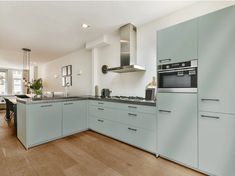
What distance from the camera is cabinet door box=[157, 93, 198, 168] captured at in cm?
168

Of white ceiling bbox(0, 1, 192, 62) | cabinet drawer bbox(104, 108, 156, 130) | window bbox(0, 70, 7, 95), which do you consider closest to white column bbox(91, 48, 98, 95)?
white ceiling bbox(0, 1, 192, 62)

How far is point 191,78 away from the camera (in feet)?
5.61

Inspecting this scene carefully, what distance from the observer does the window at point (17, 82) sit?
7.89 meters

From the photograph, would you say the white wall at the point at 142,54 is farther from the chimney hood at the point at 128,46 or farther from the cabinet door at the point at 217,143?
the cabinet door at the point at 217,143

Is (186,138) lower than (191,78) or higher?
lower

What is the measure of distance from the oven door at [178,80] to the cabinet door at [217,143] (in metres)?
0.39

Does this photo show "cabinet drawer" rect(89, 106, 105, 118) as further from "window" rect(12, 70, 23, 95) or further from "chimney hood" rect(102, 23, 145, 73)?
"window" rect(12, 70, 23, 95)

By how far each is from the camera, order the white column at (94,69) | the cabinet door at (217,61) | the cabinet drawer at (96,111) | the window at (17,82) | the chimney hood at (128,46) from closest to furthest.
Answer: the cabinet door at (217,61), the chimney hood at (128,46), the cabinet drawer at (96,111), the white column at (94,69), the window at (17,82)

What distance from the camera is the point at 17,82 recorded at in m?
8.02

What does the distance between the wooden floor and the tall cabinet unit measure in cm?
37

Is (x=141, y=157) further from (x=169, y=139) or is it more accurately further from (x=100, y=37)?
(x=100, y=37)

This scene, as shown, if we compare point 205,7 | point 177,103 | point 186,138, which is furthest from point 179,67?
point 205,7

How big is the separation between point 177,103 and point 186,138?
490 millimetres

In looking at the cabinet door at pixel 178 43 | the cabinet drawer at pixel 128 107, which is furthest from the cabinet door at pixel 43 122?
the cabinet door at pixel 178 43
